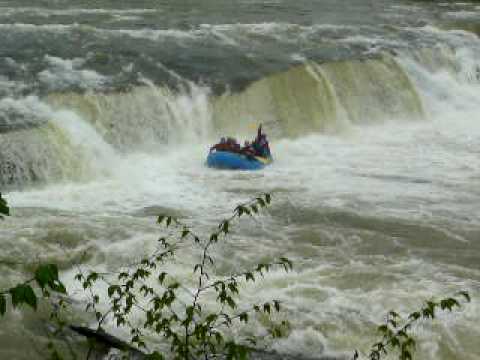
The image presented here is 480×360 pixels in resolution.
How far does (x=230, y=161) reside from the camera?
12.1 metres

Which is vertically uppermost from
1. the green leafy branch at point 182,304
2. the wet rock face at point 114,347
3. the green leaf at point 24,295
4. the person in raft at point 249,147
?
the green leaf at point 24,295

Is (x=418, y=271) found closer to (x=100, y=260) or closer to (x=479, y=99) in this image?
(x=100, y=260)

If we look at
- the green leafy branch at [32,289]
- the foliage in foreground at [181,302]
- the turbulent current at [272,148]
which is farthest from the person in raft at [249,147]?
the green leafy branch at [32,289]

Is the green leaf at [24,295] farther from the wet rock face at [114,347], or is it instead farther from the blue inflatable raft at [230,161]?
the blue inflatable raft at [230,161]

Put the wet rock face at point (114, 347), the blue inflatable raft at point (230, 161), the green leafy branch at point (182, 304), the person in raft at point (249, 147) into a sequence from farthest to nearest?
the person in raft at point (249, 147) < the blue inflatable raft at point (230, 161) < the wet rock face at point (114, 347) < the green leafy branch at point (182, 304)

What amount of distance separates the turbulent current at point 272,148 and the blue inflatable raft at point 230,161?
0.17 meters

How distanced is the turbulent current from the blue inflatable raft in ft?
0.56

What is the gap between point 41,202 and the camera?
1000cm

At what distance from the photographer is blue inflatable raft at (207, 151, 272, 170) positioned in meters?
12.1

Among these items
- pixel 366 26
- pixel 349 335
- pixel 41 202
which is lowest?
pixel 349 335

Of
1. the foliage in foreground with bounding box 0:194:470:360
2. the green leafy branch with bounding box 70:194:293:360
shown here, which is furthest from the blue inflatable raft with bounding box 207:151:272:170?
the foliage in foreground with bounding box 0:194:470:360

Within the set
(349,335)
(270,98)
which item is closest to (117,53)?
(270,98)

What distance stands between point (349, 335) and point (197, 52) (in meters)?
10.6

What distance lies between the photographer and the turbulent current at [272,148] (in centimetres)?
754
